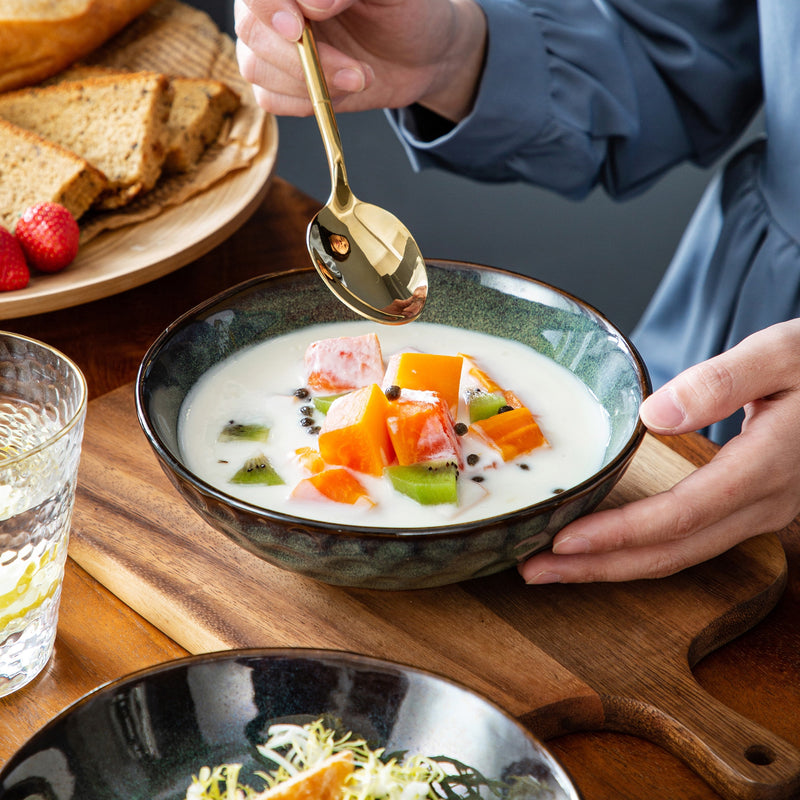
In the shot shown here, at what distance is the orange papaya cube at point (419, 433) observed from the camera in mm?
931

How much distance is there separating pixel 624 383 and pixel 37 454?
2.01 feet

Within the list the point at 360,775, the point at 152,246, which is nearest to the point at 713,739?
the point at 360,775

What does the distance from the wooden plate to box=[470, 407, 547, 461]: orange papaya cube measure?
642 mm

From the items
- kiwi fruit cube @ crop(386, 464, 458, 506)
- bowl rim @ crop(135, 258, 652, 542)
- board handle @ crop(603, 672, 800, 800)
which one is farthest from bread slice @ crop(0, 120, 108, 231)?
board handle @ crop(603, 672, 800, 800)

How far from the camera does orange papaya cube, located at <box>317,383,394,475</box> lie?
93 cm

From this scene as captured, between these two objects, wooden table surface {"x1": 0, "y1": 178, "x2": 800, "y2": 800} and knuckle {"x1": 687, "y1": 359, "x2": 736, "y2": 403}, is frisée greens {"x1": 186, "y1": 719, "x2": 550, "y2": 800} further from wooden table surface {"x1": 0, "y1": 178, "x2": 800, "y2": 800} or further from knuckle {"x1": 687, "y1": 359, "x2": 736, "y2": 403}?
knuckle {"x1": 687, "y1": 359, "x2": 736, "y2": 403}

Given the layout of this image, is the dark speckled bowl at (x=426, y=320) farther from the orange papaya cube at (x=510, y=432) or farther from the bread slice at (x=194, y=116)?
the bread slice at (x=194, y=116)

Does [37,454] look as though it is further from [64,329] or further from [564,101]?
[564,101]

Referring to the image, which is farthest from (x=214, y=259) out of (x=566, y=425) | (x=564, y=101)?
(x=566, y=425)

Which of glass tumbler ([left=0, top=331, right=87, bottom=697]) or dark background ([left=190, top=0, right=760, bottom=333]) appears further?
dark background ([left=190, top=0, right=760, bottom=333])

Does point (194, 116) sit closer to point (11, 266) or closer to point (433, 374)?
point (11, 266)

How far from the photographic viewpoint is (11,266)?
138cm

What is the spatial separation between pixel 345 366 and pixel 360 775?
0.55 m

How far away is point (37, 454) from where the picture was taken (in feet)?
2.57
